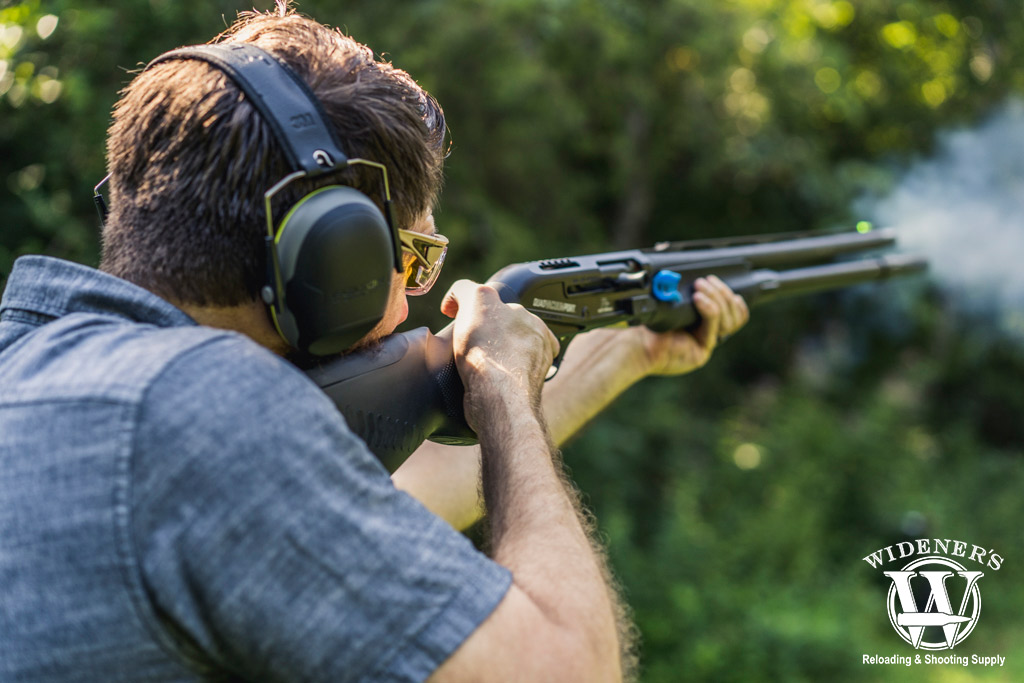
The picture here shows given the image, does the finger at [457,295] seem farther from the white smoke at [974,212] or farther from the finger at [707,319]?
the white smoke at [974,212]

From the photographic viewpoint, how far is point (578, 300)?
7.88ft

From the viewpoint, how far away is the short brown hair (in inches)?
47.2

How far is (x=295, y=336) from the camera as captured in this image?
51.9 inches

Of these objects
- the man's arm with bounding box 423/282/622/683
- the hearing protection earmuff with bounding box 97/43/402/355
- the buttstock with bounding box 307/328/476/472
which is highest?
the hearing protection earmuff with bounding box 97/43/402/355

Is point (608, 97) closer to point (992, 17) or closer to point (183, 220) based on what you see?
point (992, 17)

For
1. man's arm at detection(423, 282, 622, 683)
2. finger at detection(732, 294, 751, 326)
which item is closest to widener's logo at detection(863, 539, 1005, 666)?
finger at detection(732, 294, 751, 326)

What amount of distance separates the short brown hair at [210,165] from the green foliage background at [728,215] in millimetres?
1798

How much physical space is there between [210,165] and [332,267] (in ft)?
0.75

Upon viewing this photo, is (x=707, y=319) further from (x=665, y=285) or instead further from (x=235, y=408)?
(x=235, y=408)

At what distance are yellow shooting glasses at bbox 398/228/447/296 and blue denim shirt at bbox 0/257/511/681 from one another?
52 cm

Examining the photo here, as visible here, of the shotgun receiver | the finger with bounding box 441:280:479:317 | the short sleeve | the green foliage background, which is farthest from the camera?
the green foliage background

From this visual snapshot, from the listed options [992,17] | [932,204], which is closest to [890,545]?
[932,204]

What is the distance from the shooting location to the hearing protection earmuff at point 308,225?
1.21 m

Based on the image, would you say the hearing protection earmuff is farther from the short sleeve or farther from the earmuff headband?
the short sleeve
